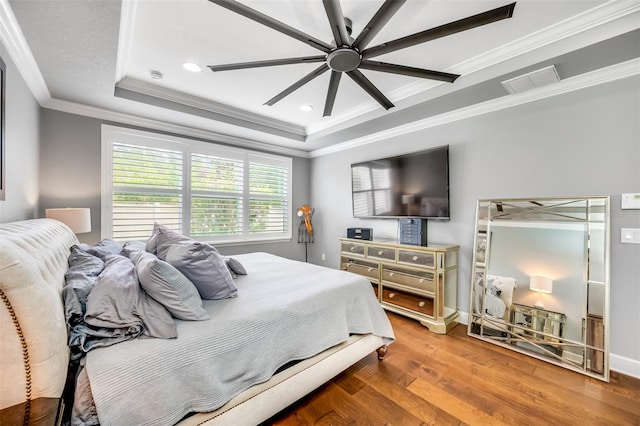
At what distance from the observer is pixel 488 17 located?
4.68ft

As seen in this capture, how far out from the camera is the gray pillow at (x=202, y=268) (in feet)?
5.33

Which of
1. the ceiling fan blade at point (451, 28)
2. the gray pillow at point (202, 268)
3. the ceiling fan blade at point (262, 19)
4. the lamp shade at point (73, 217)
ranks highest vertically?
the ceiling fan blade at point (262, 19)

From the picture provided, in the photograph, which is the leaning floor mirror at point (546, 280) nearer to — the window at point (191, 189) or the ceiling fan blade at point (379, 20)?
the ceiling fan blade at point (379, 20)

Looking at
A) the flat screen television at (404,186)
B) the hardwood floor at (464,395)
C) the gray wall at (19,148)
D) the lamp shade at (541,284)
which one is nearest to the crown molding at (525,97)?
the flat screen television at (404,186)

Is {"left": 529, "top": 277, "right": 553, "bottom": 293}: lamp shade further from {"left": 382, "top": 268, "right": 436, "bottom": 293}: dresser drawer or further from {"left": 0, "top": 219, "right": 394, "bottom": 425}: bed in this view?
{"left": 0, "top": 219, "right": 394, "bottom": 425}: bed

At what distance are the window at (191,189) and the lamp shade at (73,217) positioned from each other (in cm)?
67

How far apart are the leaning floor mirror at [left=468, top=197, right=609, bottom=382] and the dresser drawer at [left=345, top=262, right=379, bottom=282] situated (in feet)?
3.72

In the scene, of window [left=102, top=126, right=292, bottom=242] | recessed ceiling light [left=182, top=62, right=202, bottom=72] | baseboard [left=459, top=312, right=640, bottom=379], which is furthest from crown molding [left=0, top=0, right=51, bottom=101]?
baseboard [left=459, top=312, right=640, bottom=379]

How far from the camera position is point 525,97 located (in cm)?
262

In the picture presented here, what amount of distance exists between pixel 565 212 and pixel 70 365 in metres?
3.57

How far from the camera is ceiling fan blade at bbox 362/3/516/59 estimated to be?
1.39 metres

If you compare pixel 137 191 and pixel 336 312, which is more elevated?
pixel 137 191

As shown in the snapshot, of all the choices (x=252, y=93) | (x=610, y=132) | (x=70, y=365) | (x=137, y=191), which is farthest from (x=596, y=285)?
(x=137, y=191)

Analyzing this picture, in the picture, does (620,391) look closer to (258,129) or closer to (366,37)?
(366,37)
